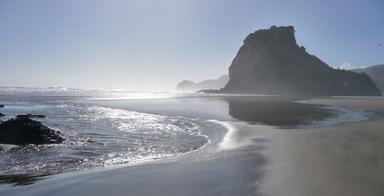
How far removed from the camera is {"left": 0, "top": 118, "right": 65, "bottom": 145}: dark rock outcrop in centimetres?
1753

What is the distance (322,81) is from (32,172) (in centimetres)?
14924

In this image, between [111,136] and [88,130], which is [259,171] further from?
[88,130]

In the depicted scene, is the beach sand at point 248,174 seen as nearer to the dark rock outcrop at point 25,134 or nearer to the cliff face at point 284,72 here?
the dark rock outcrop at point 25,134

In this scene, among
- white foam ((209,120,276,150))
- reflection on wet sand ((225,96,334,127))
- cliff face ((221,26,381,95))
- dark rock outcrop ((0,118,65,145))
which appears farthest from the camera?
cliff face ((221,26,381,95))

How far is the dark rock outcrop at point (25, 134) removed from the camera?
1753 cm

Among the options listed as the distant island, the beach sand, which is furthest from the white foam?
the distant island

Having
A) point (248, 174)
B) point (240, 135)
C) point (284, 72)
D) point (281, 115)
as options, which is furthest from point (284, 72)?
point (248, 174)

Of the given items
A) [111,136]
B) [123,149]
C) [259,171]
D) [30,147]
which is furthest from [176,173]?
[111,136]

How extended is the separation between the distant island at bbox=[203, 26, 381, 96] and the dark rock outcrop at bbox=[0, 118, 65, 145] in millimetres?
126108

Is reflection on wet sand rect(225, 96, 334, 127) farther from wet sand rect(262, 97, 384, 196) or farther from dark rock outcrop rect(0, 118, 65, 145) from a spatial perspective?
dark rock outcrop rect(0, 118, 65, 145)

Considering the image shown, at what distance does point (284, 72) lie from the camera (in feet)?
484

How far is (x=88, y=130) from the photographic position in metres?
23.4

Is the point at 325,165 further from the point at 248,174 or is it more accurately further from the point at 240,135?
the point at 240,135

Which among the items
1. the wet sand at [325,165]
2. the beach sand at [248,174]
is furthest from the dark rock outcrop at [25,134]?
the wet sand at [325,165]
